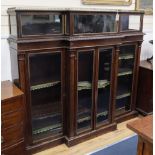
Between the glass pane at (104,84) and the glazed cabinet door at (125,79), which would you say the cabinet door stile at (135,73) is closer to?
the glazed cabinet door at (125,79)

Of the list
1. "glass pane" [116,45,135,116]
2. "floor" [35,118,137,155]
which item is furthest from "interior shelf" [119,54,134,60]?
"floor" [35,118,137,155]

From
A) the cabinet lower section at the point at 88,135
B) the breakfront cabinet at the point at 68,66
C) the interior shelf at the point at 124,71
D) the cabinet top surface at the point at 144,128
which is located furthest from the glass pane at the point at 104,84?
the cabinet top surface at the point at 144,128

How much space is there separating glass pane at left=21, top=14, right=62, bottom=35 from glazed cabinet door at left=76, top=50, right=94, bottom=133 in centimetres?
37

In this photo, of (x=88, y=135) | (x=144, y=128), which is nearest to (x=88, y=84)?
(x=88, y=135)

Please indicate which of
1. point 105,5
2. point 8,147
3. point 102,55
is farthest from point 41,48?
point 105,5

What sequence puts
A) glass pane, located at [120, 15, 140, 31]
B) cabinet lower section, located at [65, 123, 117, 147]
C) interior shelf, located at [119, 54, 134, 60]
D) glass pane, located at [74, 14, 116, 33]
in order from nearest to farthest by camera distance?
glass pane, located at [74, 14, 116, 33], cabinet lower section, located at [65, 123, 117, 147], glass pane, located at [120, 15, 140, 31], interior shelf, located at [119, 54, 134, 60]

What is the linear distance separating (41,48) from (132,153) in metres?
1.52

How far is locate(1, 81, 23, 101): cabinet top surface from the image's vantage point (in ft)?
6.38

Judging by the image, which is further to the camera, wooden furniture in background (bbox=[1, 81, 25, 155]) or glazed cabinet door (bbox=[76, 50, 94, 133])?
glazed cabinet door (bbox=[76, 50, 94, 133])

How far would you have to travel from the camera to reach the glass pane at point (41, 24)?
6.71 ft

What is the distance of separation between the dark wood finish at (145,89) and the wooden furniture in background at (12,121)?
1791 millimetres

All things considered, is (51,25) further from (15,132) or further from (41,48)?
(15,132)

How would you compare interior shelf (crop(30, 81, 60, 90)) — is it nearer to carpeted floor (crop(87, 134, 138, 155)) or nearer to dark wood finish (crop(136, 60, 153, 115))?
carpeted floor (crop(87, 134, 138, 155))

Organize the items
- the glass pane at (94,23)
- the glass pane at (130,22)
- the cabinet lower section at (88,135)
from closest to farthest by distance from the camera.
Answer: the glass pane at (94,23) → the cabinet lower section at (88,135) → the glass pane at (130,22)
